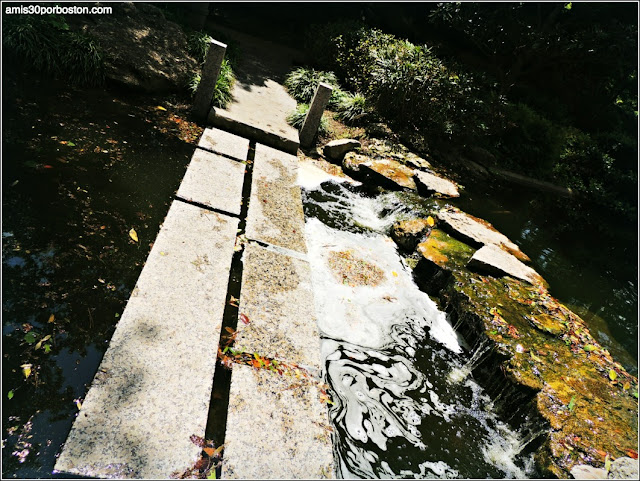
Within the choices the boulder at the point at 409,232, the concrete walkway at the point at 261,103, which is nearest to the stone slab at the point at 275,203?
the concrete walkway at the point at 261,103

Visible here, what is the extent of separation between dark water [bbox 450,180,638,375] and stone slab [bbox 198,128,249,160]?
373 centimetres

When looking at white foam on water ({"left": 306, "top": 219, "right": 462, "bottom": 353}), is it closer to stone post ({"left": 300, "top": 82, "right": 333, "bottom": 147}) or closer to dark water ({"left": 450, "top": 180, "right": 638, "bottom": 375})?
stone post ({"left": 300, "top": 82, "right": 333, "bottom": 147})

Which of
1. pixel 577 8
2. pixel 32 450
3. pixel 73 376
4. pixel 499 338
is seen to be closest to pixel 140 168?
pixel 73 376

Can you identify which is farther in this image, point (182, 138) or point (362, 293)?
point (182, 138)

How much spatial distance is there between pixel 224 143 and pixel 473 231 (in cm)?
392

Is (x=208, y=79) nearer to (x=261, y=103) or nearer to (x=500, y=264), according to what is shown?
(x=261, y=103)

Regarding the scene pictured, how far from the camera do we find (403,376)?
126 inches

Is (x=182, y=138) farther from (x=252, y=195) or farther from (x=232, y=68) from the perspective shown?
(x=232, y=68)

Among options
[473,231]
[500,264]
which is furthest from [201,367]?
[473,231]

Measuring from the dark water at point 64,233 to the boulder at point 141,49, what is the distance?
0.60 metres

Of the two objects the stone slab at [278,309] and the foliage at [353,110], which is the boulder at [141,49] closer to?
the foliage at [353,110]

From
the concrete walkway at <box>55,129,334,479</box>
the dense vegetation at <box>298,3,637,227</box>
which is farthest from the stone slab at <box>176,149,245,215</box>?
the dense vegetation at <box>298,3,637,227</box>

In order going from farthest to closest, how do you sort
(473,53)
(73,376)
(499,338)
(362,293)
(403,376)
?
(473,53) < (362,293) < (499,338) < (403,376) < (73,376)

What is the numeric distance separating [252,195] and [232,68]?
4.84 meters
